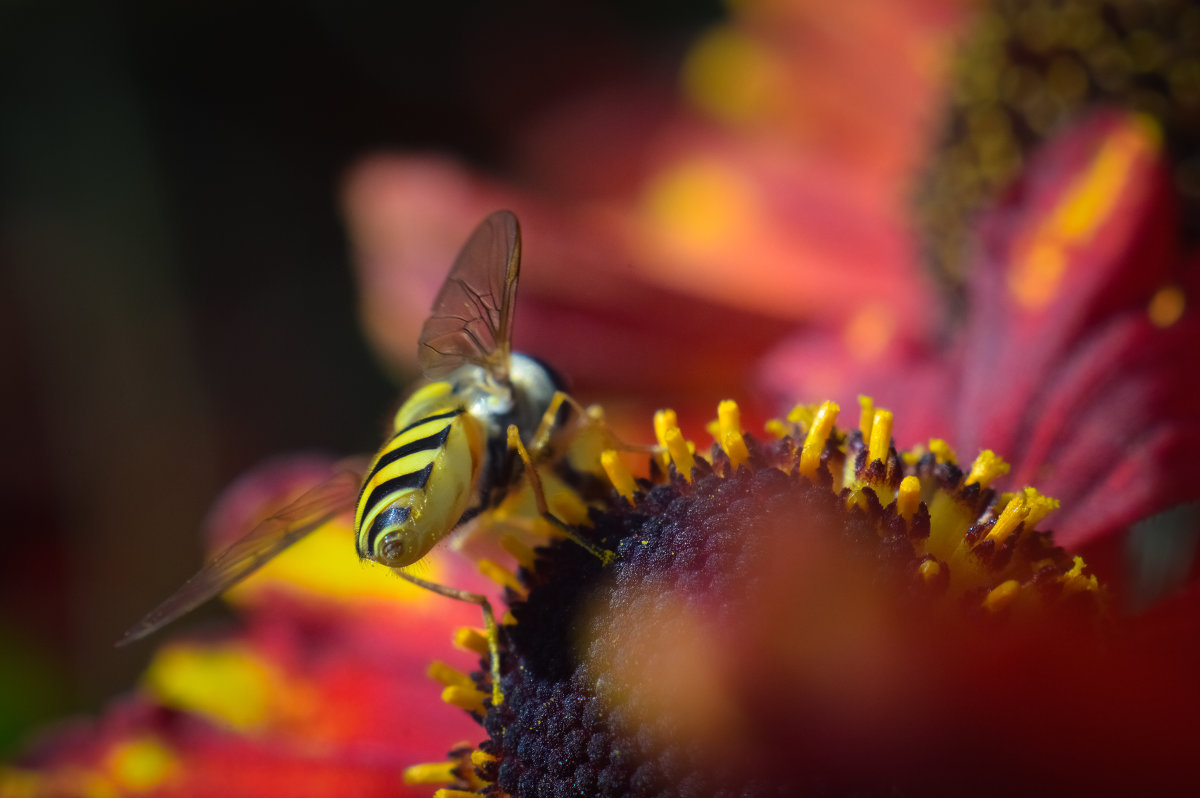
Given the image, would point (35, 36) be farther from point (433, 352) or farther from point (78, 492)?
point (433, 352)

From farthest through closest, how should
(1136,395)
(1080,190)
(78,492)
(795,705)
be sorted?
1. (78,492)
2. (1080,190)
3. (1136,395)
4. (795,705)

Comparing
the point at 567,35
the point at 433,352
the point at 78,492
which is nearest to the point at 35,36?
the point at 78,492

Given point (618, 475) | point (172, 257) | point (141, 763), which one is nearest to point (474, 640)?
point (618, 475)

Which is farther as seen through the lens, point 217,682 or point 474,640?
point 217,682

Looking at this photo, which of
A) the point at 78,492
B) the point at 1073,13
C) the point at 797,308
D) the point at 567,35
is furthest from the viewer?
the point at 567,35

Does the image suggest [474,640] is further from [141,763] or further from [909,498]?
[141,763]
